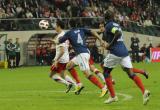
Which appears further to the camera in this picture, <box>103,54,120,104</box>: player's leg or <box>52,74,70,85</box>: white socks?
<box>52,74,70,85</box>: white socks

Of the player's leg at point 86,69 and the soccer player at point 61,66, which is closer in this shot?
the player's leg at point 86,69

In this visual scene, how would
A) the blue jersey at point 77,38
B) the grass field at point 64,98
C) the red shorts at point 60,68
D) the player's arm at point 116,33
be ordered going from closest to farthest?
the grass field at point 64,98 < the player's arm at point 116,33 < the blue jersey at point 77,38 < the red shorts at point 60,68

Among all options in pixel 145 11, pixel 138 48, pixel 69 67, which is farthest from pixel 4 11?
pixel 69 67

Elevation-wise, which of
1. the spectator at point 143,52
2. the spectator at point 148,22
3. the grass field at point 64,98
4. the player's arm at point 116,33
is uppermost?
the player's arm at point 116,33

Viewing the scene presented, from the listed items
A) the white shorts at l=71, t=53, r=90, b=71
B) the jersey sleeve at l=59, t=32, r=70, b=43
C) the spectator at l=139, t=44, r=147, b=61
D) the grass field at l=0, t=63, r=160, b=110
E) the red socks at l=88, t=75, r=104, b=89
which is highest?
the jersey sleeve at l=59, t=32, r=70, b=43

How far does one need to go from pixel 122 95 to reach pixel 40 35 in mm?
24201

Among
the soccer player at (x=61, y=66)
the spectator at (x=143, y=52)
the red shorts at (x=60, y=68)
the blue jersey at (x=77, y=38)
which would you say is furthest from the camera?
the spectator at (x=143, y=52)

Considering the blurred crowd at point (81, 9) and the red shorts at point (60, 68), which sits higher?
the red shorts at point (60, 68)

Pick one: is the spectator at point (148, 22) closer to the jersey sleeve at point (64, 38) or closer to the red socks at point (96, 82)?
the jersey sleeve at point (64, 38)

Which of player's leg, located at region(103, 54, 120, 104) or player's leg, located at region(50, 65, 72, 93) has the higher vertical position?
player's leg, located at region(103, 54, 120, 104)

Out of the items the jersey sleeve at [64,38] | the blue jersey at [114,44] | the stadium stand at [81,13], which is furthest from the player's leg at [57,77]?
the stadium stand at [81,13]

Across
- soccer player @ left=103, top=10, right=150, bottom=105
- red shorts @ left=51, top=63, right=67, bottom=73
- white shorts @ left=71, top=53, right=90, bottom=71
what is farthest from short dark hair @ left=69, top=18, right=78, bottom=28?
soccer player @ left=103, top=10, right=150, bottom=105

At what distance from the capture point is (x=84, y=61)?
691 inches

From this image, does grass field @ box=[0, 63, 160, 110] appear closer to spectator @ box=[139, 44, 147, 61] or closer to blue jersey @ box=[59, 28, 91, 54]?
blue jersey @ box=[59, 28, 91, 54]
